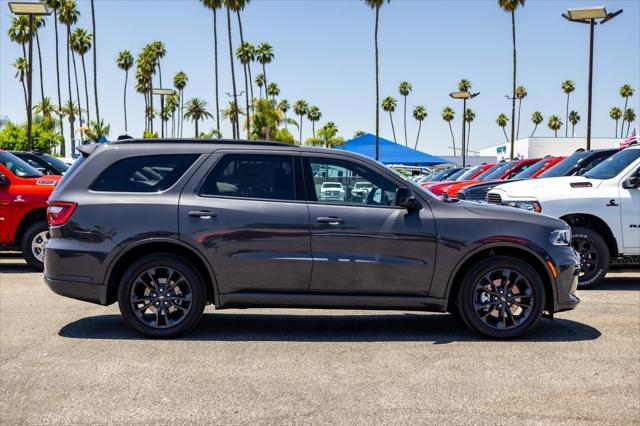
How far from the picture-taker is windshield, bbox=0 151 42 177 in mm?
11320

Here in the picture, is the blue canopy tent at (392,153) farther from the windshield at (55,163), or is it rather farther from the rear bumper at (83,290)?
the rear bumper at (83,290)

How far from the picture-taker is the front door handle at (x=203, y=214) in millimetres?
6465

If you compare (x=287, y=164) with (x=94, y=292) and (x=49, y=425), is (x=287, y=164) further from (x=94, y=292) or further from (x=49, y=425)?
(x=49, y=425)

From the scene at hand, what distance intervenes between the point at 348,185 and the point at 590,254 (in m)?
4.50

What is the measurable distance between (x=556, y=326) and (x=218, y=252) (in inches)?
138


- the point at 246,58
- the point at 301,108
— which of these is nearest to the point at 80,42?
the point at 246,58

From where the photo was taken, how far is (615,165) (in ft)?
32.8

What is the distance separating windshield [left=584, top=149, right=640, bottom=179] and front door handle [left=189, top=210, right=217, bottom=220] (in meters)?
5.95

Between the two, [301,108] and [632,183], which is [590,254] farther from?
[301,108]

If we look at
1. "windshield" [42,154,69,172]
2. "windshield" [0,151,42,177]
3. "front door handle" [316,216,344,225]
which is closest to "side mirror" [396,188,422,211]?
"front door handle" [316,216,344,225]

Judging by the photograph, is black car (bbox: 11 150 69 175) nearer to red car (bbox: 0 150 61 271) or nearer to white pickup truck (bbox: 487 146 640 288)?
red car (bbox: 0 150 61 271)

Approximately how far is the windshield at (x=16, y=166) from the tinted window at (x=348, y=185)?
Result: 21.6 ft

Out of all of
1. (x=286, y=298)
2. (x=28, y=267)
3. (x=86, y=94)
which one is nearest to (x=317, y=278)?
(x=286, y=298)

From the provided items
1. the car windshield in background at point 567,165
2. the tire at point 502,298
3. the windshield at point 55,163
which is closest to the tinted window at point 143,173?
the tire at point 502,298
